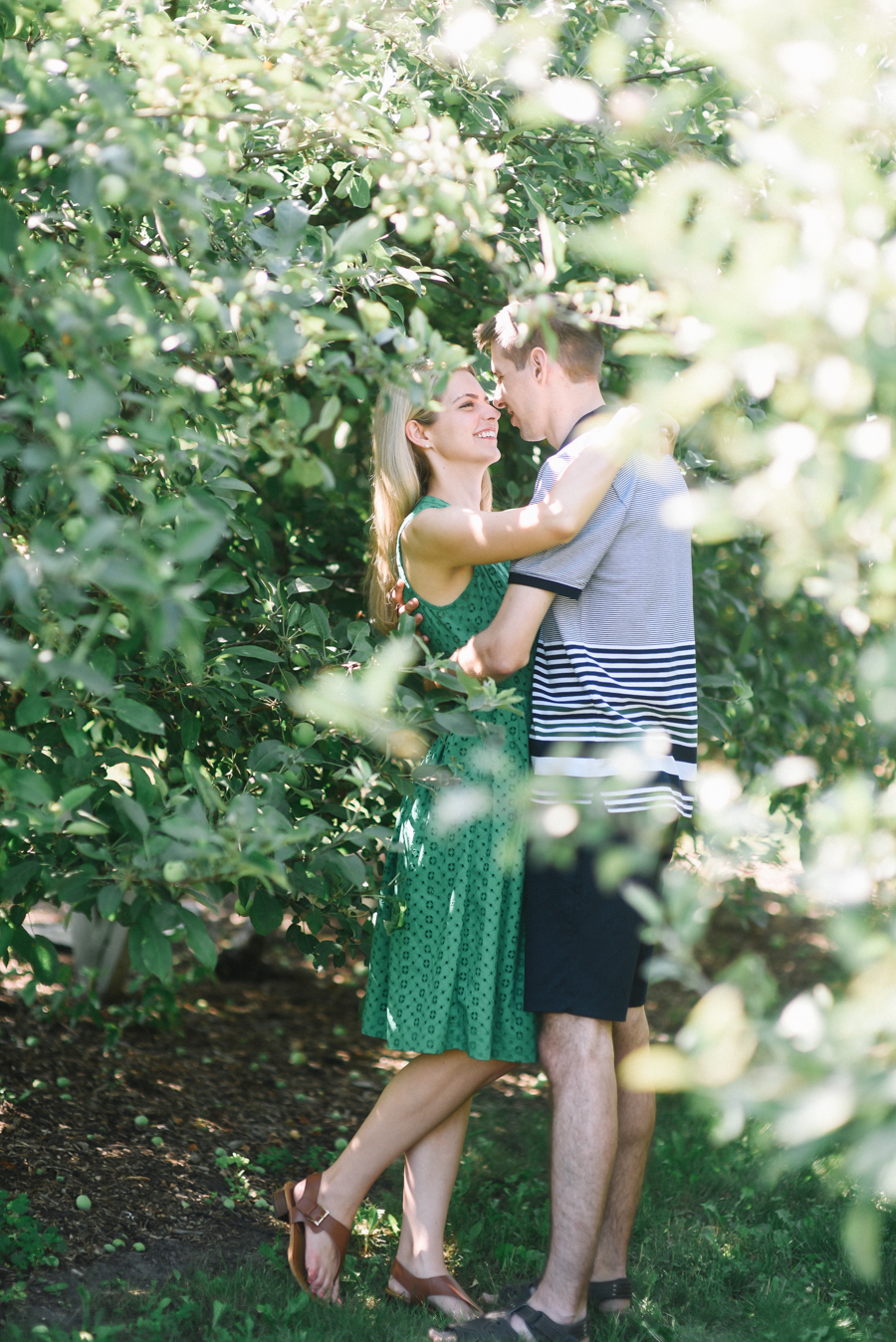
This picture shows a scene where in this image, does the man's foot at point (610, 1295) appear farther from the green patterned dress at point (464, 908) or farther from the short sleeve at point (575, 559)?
the short sleeve at point (575, 559)

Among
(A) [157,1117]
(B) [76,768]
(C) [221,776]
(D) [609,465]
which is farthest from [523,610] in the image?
(A) [157,1117]

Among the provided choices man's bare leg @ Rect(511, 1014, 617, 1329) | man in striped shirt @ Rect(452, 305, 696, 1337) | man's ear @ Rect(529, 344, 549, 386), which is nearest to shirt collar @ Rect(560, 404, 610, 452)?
man in striped shirt @ Rect(452, 305, 696, 1337)

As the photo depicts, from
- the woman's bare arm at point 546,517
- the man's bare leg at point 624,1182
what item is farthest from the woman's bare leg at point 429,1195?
the woman's bare arm at point 546,517

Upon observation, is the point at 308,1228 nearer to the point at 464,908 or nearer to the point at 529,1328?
the point at 529,1328

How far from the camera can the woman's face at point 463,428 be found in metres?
2.49

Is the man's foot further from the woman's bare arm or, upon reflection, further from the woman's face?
the woman's face

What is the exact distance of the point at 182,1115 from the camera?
3422mm

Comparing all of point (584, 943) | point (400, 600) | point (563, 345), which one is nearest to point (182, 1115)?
point (584, 943)

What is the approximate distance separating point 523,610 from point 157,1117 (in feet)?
6.87

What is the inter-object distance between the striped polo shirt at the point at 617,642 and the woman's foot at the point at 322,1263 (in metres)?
1.07

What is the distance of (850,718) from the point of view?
165 inches

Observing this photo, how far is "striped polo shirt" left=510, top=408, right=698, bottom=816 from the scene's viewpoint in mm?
2229

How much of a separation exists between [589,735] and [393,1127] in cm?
95

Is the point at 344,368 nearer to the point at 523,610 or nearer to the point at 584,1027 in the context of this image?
the point at 523,610
